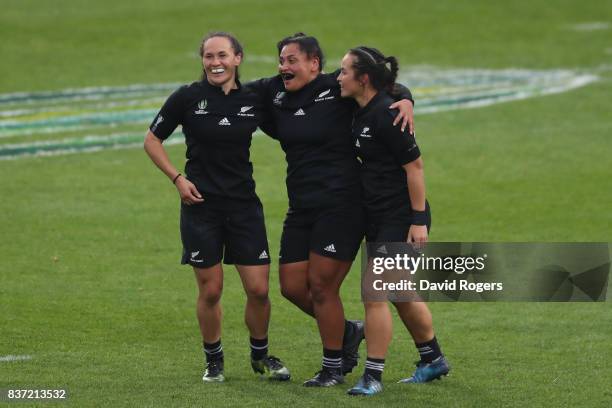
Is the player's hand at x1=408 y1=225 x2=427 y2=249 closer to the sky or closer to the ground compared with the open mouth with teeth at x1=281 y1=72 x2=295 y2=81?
closer to the ground

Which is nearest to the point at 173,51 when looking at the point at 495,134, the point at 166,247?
the point at 495,134

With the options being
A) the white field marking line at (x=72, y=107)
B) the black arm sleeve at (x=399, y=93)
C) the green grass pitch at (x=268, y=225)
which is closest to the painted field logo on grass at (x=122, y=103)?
→ the white field marking line at (x=72, y=107)

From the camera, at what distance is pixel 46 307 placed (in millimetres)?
11734

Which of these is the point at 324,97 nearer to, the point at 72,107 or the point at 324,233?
the point at 324,233

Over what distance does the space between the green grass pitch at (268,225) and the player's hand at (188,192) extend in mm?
1226

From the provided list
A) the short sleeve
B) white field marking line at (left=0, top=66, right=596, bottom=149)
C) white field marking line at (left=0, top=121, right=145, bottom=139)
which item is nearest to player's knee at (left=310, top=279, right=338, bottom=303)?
the short sleeve

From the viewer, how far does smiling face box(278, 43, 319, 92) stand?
30.2 feet

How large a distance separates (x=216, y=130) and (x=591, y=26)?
2738 cm

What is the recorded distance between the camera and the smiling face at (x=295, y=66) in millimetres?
9219

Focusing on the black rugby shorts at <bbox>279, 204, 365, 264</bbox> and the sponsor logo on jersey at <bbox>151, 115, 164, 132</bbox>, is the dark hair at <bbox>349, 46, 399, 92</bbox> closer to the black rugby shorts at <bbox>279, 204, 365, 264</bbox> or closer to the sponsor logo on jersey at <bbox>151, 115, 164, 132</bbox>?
the black rugby shorts at <bbox>279, 204, 365, 264</bbox>

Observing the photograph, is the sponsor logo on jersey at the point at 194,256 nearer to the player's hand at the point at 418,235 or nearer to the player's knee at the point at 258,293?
the player's knee at the point at 258,293

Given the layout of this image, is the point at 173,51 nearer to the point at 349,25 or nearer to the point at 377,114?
the point at 349,25

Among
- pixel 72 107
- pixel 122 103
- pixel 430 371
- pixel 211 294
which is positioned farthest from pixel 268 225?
pixel 122 103

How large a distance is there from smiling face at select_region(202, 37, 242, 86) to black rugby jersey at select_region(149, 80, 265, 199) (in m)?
0.10
